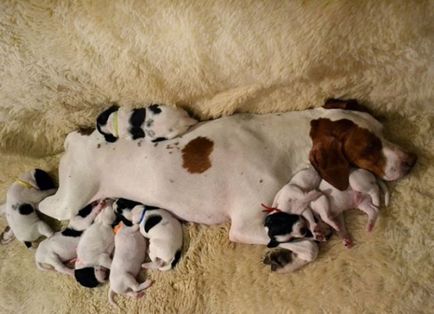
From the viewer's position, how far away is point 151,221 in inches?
87.9

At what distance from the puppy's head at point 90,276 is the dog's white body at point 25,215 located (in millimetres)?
361

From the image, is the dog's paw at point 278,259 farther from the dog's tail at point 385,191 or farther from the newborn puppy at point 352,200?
the dog's tail at point 385,191

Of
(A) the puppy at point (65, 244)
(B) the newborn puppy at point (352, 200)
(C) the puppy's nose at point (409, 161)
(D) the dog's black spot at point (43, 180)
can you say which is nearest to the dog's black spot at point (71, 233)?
(A) the puppy at point (65, 244)

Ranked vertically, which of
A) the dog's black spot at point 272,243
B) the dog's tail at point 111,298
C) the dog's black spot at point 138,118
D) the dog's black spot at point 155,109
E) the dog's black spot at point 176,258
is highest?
the dog's black spot at point 155,109

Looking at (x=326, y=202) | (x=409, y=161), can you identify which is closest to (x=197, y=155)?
(x=326, y=202)

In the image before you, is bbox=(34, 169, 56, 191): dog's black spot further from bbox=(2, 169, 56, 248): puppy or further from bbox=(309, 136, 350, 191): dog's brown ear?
bbox=(309, 136, 350, 191): dog's brown ear

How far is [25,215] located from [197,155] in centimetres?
102

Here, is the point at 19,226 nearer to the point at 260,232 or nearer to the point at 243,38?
the point at 260,232

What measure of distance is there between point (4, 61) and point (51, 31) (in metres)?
0.31

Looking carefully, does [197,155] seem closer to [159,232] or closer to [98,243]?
[159,232]

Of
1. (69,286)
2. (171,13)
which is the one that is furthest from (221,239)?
(171,13)

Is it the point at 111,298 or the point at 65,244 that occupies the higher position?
the point at 65,244

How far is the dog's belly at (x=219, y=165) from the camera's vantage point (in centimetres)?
216

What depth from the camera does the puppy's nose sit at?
1948 mm
